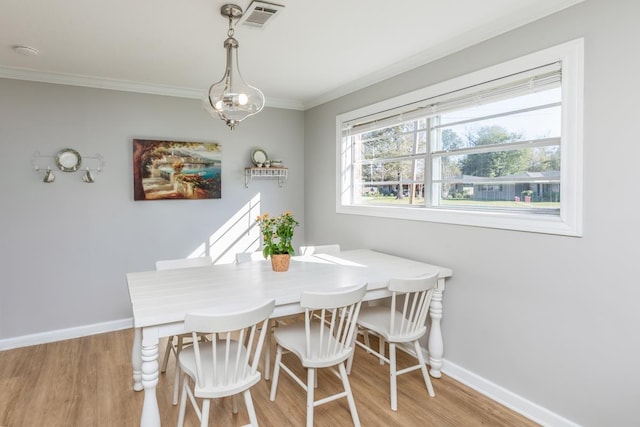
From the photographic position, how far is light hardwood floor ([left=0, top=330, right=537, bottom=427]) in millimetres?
2285

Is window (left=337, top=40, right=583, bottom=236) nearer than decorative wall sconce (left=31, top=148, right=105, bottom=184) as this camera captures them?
Yes

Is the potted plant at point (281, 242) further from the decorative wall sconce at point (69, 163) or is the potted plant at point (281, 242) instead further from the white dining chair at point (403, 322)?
the decorative wall sconce at point (69, 163)

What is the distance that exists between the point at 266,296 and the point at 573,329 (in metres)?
1.71

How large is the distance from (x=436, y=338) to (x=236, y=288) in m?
1.48

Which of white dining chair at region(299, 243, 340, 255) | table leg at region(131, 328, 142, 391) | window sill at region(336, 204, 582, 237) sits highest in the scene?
window sill at region(336, 204, 582, 237)

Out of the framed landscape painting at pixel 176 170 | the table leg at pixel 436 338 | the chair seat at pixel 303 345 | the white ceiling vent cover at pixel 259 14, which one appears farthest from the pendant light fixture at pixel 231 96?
the framed landscape painting at pixel 176 170

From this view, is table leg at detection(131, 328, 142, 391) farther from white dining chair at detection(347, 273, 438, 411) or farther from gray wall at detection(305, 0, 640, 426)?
gray wall at detection(305, 0, 640, 426)

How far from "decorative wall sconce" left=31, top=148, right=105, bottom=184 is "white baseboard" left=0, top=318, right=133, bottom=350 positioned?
54.9 inches

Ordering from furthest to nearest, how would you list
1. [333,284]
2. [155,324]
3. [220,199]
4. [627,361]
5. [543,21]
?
[220,199]
[333,284]
[543,21]
[627,361]
[155,324]

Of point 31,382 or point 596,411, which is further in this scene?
point 31,382

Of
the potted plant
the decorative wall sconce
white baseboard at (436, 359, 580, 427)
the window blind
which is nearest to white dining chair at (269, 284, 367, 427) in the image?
the potted plant

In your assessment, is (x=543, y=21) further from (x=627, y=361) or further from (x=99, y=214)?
(x=99, y=214)

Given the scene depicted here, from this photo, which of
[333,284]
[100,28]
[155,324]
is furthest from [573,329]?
[100,28]

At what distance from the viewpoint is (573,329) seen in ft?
6.93
